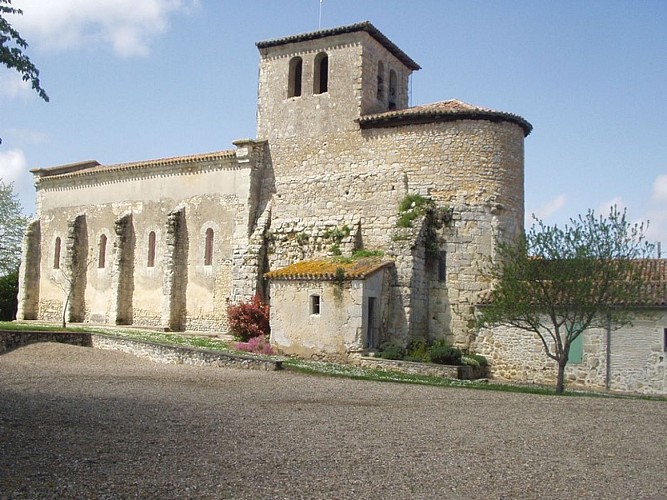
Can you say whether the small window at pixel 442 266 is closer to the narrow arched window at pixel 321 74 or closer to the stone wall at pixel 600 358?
the stone wall at pixel 600 358

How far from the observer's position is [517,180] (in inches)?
1011

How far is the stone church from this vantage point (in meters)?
24.1

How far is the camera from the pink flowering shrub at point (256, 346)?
24.1m

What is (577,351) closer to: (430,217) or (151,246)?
(430,217)

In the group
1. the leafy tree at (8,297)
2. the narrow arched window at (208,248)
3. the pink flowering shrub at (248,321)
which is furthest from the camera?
the leafy tree at (8,297)

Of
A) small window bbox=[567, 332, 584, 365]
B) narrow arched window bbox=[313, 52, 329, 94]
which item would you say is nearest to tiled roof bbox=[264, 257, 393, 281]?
small window bbox=[567, 332, 584, 365]

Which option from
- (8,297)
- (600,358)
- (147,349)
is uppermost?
(8,297)

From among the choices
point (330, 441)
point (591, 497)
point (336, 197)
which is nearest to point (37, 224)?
point (336, 197)

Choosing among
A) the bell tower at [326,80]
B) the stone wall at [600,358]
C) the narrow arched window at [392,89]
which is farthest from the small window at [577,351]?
the narrow arched window at [392,89]

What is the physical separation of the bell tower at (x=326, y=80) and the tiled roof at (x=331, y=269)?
589 cm

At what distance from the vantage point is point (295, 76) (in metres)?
29.9

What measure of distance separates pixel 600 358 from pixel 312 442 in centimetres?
1460

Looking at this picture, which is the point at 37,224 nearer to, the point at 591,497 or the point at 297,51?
the point at 297,51

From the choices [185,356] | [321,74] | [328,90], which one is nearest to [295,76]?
[321,74]
